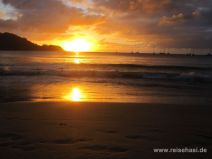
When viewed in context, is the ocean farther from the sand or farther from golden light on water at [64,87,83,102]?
the sand

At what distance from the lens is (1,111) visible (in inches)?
333

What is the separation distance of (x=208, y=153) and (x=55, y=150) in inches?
110

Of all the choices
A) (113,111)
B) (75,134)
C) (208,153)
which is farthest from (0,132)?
(208,153)

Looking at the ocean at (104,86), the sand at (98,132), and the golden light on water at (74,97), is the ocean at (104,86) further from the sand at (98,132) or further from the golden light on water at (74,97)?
the sand at (98,132)

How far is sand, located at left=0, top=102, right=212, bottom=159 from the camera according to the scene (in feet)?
15.5

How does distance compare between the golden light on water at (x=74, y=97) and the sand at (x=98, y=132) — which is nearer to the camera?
the sand at (x=98, y=132)

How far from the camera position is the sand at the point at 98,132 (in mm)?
4715

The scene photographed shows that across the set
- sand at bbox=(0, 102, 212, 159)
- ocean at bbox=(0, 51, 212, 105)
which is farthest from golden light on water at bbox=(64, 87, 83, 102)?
sand at bbox=(0, 102, 212, 159)

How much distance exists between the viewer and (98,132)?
19.6 feet

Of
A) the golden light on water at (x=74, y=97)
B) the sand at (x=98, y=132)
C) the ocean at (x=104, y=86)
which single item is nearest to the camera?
the sand at (x=98, y=132)

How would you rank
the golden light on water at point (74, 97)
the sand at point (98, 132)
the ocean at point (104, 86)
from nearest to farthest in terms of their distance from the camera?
the sand at point (98, 132) < the golden light on water at point (74, 97) < the ocean at point (104, 86)

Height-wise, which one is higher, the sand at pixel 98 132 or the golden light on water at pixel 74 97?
the sand at pixel 98 132

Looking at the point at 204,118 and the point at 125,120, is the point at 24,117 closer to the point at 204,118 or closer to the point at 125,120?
the point at 125,120

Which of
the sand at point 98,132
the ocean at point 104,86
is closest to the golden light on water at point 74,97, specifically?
the ocean at point 104,86
